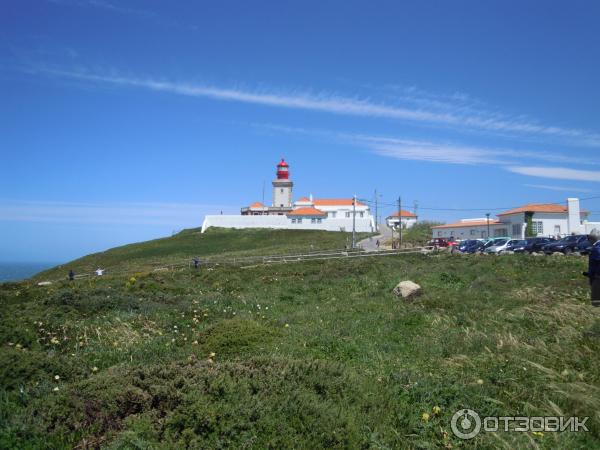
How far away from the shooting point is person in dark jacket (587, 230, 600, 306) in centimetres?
1042

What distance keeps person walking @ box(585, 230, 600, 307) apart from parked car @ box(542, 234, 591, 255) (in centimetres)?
3159

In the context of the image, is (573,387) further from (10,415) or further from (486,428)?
(10,415)

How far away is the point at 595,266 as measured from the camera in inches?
414

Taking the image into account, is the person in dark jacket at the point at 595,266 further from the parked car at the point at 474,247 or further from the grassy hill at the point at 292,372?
the parked car at the point at 474,247

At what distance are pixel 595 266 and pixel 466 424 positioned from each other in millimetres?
6832

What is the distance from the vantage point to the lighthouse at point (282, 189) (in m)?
106

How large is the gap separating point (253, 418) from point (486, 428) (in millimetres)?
2456

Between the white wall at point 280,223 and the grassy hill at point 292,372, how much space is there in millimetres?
77411

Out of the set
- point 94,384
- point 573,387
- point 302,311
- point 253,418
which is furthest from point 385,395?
point 302,311

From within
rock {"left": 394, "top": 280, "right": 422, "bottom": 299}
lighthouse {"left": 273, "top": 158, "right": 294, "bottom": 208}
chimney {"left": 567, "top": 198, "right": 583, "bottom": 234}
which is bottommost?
rock {"left": 394, "top": 280, "right": 422, "bottom": 299}

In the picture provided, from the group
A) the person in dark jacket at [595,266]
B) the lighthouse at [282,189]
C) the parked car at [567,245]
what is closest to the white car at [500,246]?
the parked car at [567,245]

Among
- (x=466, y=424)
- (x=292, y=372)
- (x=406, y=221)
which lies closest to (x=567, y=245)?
(x=466, y=424)

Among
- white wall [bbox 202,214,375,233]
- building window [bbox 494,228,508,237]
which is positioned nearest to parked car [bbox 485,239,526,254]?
building window [bbox 494,228,508,237]

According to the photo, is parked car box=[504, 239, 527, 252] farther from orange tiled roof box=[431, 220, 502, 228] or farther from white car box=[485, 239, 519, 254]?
orange tiled roof box=[431, 220, 502, 228]
